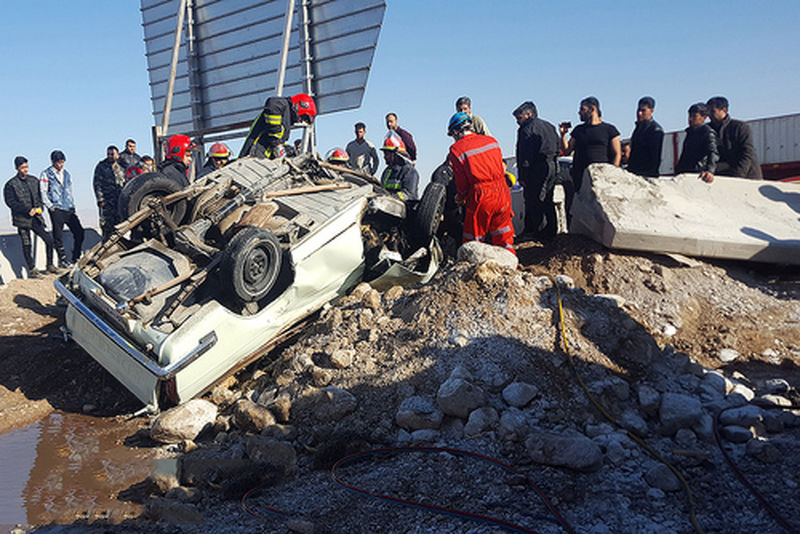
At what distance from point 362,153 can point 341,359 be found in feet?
17.8

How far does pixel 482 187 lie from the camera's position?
6.54m

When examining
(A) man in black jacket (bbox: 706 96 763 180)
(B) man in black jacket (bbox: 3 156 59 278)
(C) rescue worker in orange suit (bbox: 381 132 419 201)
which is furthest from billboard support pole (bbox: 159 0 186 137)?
(A) man in black jacket (bbox: 706 96 763 180)

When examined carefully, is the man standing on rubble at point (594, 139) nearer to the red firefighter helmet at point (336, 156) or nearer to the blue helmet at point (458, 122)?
the blue helmet at point (458, 122)

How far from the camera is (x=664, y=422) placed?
4.00 metres

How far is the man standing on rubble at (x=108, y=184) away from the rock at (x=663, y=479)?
858 cm

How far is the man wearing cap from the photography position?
9.42 metres

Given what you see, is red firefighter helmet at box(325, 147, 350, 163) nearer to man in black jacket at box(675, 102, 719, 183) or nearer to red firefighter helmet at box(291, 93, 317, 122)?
red firefighter helmet at box(291, 93, 317, 122)

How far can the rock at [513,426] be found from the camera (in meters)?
3.88

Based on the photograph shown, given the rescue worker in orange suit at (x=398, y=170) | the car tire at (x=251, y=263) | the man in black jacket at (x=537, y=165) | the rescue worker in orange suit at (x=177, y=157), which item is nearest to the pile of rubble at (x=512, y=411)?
the car tire at (x=251, y=263)

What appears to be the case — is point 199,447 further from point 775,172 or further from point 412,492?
point 775,172

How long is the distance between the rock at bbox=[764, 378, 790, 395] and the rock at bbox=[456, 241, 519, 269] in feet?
7.33

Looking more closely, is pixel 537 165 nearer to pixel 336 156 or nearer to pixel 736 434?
pixel 336 156

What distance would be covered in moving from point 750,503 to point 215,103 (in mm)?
12333

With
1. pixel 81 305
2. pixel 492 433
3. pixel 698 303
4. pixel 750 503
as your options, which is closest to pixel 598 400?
pixel 492 433
